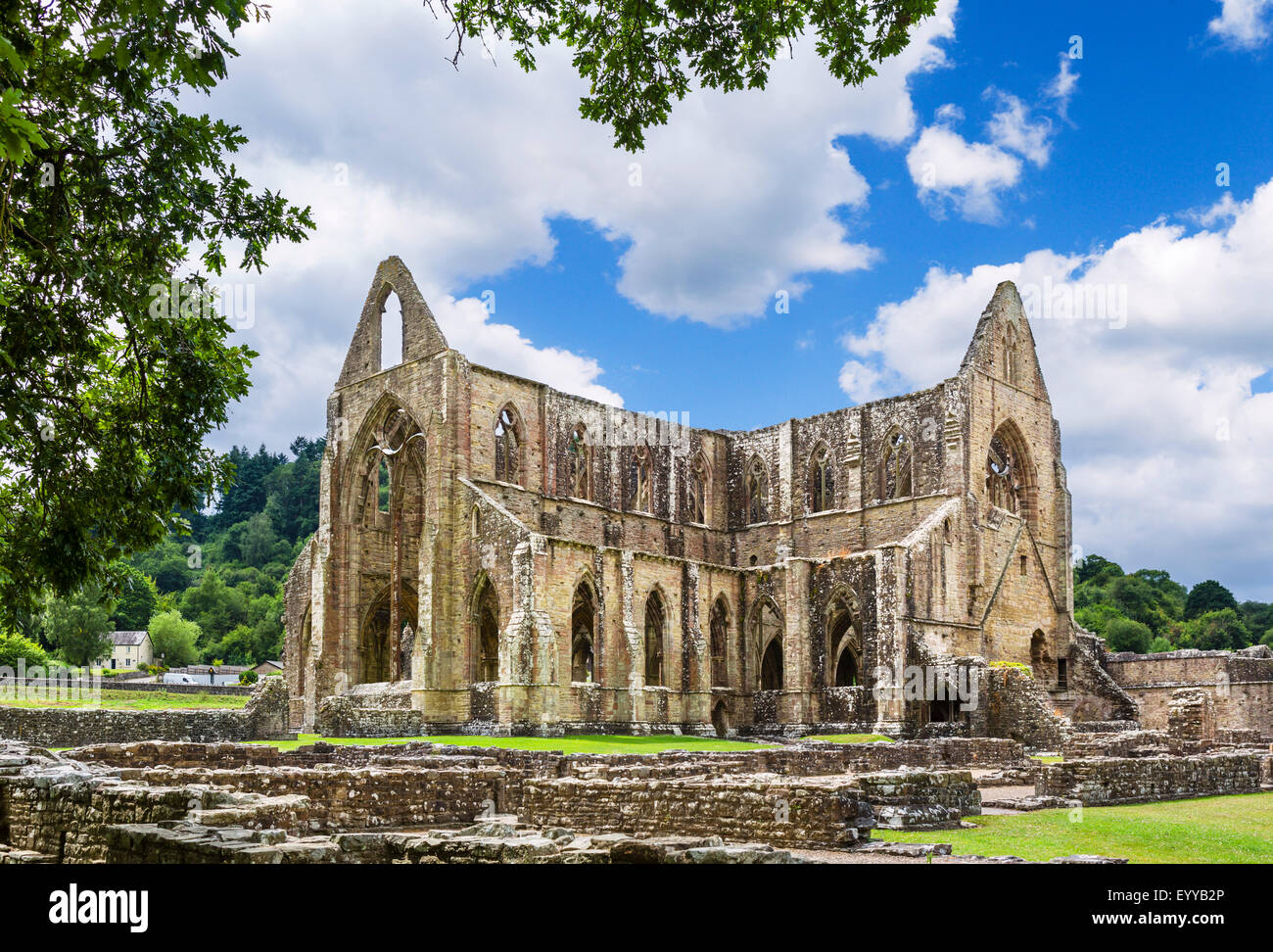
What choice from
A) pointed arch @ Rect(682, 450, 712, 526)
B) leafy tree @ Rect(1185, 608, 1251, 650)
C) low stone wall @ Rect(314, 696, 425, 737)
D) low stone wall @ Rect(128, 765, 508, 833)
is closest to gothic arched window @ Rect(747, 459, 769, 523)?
pointed arch @ Rect(682, 450, 712, 526)

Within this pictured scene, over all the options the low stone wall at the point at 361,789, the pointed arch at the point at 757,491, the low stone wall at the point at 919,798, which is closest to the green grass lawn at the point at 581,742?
the low stone wall at the point at 361,789

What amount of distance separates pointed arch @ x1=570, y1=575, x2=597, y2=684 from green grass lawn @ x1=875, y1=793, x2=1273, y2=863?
21563mm

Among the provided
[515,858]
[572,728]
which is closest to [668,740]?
[572,728]

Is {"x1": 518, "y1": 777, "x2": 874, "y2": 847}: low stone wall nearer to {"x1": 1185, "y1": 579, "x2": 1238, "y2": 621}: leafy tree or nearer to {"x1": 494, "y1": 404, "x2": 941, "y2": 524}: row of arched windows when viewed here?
{"x1": 494, "y1": 404, "x2": 941, "y2": 524}: row of arched windows

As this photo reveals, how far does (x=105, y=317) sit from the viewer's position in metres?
13.6

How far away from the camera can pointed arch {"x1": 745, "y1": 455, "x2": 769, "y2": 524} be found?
47.3 m

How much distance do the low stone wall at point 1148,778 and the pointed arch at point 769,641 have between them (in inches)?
800

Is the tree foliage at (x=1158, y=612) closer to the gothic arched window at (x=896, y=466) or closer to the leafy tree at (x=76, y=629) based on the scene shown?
the gothic arched window at (x=896, y=466)

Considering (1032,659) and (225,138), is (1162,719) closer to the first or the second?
(1032,659)

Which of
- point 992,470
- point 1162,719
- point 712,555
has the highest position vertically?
point 992,470

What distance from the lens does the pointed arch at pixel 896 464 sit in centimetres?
4272

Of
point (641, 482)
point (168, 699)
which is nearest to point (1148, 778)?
point (641, 482)

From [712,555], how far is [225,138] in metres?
34.9

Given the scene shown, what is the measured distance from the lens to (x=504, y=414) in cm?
3969
